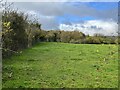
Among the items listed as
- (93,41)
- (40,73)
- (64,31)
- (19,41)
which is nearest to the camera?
(40,73)

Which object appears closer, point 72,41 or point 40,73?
point 40,73

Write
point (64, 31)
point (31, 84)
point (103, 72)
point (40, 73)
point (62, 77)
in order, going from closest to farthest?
point (31, 84) < point (62, 77) < point (40, 73) < point (103, 72) < point (64, 31)

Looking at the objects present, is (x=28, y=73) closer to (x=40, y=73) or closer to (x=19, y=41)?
(x=40, y=73)

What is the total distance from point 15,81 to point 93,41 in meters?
34.0

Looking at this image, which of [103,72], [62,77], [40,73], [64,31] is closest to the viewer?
[62,77]

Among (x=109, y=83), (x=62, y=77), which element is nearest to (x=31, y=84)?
(x=62, y=77)

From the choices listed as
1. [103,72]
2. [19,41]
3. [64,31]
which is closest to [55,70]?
[103,72]

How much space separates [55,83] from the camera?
38.8 ft

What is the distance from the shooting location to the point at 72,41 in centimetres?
4691

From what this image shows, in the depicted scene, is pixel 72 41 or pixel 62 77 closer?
pixel 62 77

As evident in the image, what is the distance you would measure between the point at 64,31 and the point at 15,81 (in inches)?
1490

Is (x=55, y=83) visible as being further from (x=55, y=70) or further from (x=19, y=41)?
(x=19, y=41)

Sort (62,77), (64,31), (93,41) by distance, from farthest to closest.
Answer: (64,31) → (93,41) → (62,77)

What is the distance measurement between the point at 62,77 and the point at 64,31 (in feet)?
120
